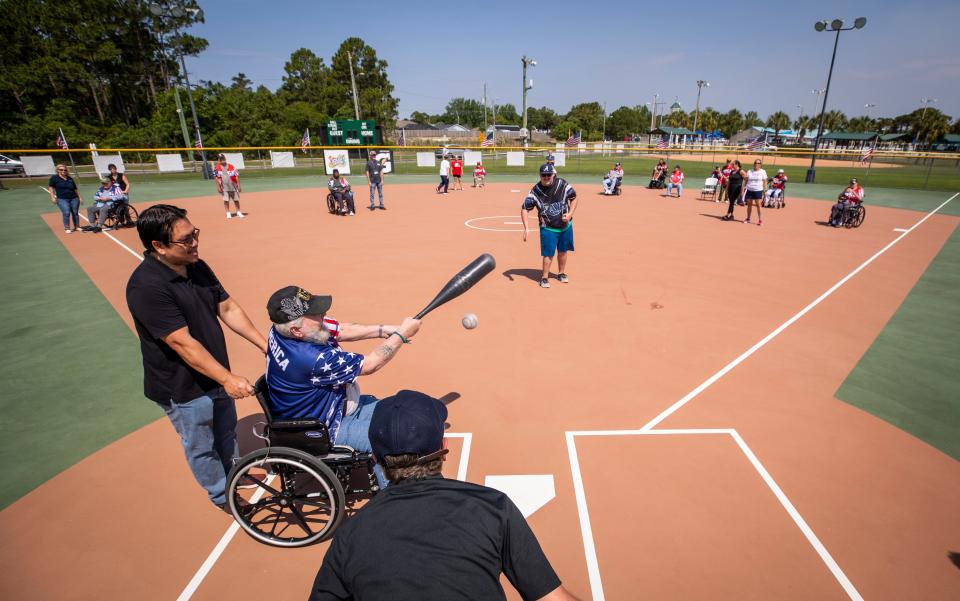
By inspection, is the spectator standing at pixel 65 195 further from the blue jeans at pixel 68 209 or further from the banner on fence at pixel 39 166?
the banner on fence at pixel 39 166

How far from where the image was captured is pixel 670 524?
3680 mm

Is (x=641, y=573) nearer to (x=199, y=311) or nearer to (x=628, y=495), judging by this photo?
(x=628, y=495)

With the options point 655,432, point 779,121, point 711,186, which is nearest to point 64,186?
point 655,432

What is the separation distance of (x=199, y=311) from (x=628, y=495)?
12.8ft

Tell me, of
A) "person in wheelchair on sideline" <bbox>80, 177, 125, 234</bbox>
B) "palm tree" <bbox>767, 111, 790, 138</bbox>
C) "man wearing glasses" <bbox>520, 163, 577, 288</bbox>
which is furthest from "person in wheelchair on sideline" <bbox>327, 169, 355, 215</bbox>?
"palm tree" <bbox>767, 111, 790, 138</bbox>

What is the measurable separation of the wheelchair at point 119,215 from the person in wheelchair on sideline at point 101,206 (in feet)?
0.36

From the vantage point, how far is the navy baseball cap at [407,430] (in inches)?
79.6

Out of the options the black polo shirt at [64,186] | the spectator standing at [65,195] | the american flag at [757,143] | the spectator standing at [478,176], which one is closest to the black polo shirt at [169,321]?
the spectator standing at [65,195]

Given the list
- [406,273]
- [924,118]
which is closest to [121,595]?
[406,273]

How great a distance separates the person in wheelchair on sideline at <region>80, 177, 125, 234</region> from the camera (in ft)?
49.3

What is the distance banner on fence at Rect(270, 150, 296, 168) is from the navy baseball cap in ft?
135

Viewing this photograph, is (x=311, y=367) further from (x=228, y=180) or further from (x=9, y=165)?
(x=9, y=165)

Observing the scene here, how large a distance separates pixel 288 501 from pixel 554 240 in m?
6.82

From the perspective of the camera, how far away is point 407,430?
6.68 ft
